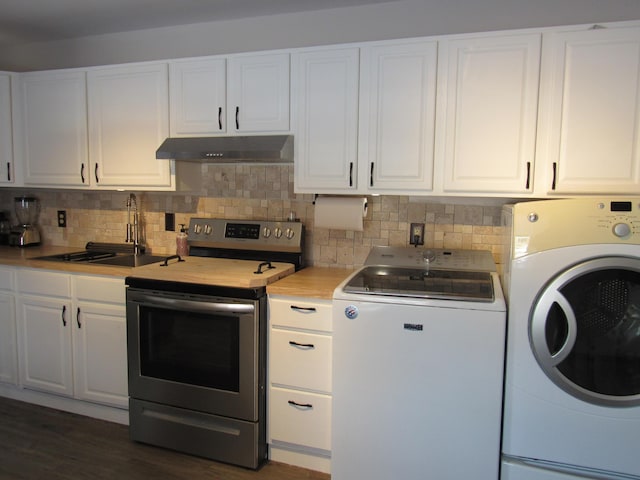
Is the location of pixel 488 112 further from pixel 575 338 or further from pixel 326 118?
pixel 575 338

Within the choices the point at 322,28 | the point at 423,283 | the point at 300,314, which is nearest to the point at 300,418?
the point at 300,314

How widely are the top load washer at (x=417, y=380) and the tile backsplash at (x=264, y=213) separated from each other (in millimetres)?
543

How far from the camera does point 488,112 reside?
7.16ft

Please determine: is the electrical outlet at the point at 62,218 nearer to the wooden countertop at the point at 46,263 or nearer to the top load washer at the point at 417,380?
the wooden countertop at the point at 46,263

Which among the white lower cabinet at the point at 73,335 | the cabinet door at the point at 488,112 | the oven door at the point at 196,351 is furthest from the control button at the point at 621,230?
the white lower cabinet at the point at 73,335

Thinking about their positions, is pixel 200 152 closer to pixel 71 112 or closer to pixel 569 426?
pixel 71 112

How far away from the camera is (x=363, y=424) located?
2.02 metres

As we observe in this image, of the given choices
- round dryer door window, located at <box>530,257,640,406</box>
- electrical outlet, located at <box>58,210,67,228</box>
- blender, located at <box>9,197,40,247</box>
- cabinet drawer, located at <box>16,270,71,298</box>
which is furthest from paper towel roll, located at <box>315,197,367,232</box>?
blender, located at <box>9,197,40,247</box>

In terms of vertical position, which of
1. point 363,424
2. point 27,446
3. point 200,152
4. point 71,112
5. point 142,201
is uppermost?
point 71,112

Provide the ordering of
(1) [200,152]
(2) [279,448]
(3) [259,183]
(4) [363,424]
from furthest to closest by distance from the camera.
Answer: (3) [259,183], (1) [200,152], (2) [279,448], (4) [363,424]

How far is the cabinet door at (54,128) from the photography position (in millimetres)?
2941

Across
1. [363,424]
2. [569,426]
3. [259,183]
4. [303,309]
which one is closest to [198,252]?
[259,183]

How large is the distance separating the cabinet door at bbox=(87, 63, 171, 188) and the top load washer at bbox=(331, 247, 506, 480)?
60.8 inches

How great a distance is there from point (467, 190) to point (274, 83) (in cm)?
117
